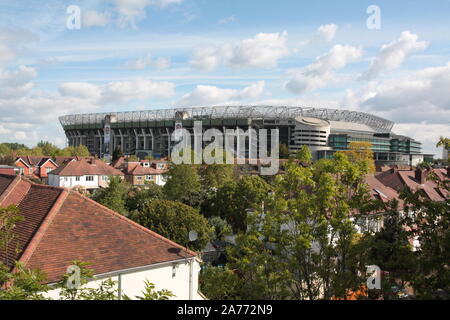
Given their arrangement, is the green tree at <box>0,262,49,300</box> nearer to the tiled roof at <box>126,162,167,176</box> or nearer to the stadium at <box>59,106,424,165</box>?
the tiled roof at <box>126,162,167,176</box>

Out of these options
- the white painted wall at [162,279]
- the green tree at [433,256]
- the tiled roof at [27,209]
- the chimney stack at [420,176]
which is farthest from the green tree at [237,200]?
the green tree at [433,256]

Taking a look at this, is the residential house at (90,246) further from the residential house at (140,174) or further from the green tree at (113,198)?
the residential house at (140,174)

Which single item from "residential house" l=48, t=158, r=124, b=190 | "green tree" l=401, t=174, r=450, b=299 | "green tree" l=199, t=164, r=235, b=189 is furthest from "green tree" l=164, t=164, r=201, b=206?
"green tree" l=401, t=174, r=450, b=299

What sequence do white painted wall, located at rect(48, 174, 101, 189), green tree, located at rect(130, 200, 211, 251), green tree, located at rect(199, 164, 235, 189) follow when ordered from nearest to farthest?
green tree, located at rect(130, 200, 211, 251)
green tree, located at rect(199, 164, 235, 189)
white painted wall, located at rect(48, 174, 101, 189)

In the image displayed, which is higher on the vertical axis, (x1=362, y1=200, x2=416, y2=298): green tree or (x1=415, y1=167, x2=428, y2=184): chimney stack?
(x1=415, y1=167, x2=428, y2=184): chimney stack

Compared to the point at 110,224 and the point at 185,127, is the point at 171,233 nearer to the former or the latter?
the point at 110,224

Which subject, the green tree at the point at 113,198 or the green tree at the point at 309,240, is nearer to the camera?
the green tree at the point at 309,240
